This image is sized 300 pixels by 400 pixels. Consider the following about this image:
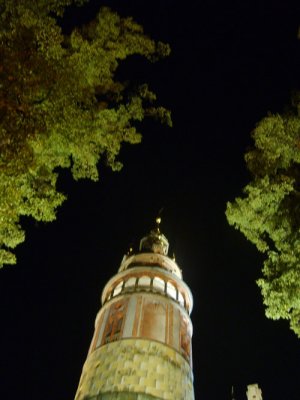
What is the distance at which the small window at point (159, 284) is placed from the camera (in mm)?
25503

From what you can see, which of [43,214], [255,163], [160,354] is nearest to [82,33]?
[43,214]

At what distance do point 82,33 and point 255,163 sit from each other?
9183mm

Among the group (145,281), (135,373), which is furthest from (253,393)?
(135,373)

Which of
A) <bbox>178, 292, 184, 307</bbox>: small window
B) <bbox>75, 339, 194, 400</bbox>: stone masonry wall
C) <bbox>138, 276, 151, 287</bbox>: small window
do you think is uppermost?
<bbox>138, 276, 151, 287</bbox>: small window

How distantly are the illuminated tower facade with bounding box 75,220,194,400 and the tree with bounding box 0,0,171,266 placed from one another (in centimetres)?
987

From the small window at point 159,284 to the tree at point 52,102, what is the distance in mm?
12539

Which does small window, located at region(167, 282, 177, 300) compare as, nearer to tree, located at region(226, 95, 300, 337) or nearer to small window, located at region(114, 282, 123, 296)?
small window, located at region(114, 282, 123, 296)

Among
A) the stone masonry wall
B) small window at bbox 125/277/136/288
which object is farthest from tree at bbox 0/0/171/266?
small window at bbox 125/277/136/288

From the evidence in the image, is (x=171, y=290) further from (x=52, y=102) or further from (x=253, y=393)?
(x=52, y=102)

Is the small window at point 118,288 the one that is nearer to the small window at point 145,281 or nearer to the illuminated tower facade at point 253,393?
the small window at point 145,281

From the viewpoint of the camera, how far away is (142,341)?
20766mm

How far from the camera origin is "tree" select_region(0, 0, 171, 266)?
448 inches

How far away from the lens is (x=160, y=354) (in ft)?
66.7

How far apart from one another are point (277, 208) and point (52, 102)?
386 inches
